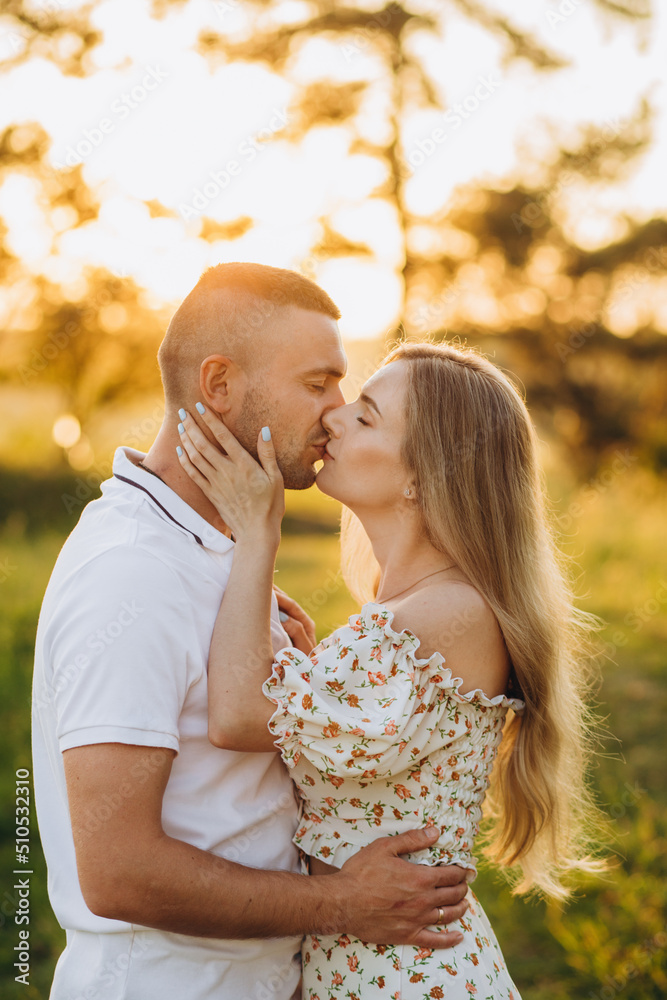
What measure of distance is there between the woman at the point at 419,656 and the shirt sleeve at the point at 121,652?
0.16 meters

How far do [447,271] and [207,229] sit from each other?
13.5 ft

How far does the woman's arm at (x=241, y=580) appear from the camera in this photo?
2.06 metres

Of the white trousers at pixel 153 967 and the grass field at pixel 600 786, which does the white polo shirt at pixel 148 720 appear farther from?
the grass field at pixel 600 786

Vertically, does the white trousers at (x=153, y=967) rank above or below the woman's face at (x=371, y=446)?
below

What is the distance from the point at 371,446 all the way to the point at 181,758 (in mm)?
1046

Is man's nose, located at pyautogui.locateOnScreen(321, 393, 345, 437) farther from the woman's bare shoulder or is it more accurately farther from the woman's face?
the woman's bare shoulder

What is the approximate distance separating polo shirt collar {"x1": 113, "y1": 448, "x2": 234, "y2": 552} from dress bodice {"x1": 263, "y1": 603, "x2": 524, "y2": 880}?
0.36 meters

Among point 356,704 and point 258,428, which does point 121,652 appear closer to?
point 356,704

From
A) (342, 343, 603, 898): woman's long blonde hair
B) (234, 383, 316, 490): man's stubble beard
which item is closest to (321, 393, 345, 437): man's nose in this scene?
(234, 383, 316, 490): man's stubble beard

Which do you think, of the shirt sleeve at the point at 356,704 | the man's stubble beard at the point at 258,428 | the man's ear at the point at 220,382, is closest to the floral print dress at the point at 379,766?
the shirt sleeve at the point at 356,704

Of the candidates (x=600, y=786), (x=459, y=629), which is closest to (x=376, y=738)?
(x=459, y=629)

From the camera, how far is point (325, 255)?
9250 millimetres

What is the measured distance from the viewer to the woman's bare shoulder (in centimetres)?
228

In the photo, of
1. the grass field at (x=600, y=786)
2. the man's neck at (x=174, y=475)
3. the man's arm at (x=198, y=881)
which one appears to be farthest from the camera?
the grass field at (x=600, y=786)
